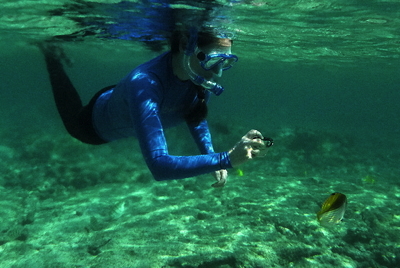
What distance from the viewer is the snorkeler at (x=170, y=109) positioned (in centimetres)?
331

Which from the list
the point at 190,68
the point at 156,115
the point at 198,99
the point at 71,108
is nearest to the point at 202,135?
the point at 198,99

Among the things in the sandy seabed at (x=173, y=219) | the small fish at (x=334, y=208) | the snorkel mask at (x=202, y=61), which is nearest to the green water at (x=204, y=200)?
the sandy seabed at (x=173, y=219)

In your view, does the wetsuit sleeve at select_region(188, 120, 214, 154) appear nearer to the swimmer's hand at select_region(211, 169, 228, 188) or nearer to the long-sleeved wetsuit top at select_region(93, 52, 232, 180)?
the long-sleeved wetsuit top at select_region(93, 52, 232, 180)

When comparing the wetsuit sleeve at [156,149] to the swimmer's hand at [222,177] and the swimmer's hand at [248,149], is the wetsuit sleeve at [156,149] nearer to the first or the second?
the swimmer's hand at [248,149]

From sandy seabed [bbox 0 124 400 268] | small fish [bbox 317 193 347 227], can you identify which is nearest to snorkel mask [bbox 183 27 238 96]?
small fish [bbox 317 193 347 227]

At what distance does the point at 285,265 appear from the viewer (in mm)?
4980

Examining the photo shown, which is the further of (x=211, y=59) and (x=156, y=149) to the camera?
(x=211, y=59)

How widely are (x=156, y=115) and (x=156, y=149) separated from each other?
1.46ft

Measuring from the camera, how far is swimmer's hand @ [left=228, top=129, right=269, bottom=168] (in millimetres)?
3029

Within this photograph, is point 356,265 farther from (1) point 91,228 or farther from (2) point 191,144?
(2) point 191,144

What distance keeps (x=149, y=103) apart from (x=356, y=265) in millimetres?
4628

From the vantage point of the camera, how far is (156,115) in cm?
363

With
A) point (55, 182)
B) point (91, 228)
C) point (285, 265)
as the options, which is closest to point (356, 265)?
point (285, 265)

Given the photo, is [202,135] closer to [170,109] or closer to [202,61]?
[170,109]
